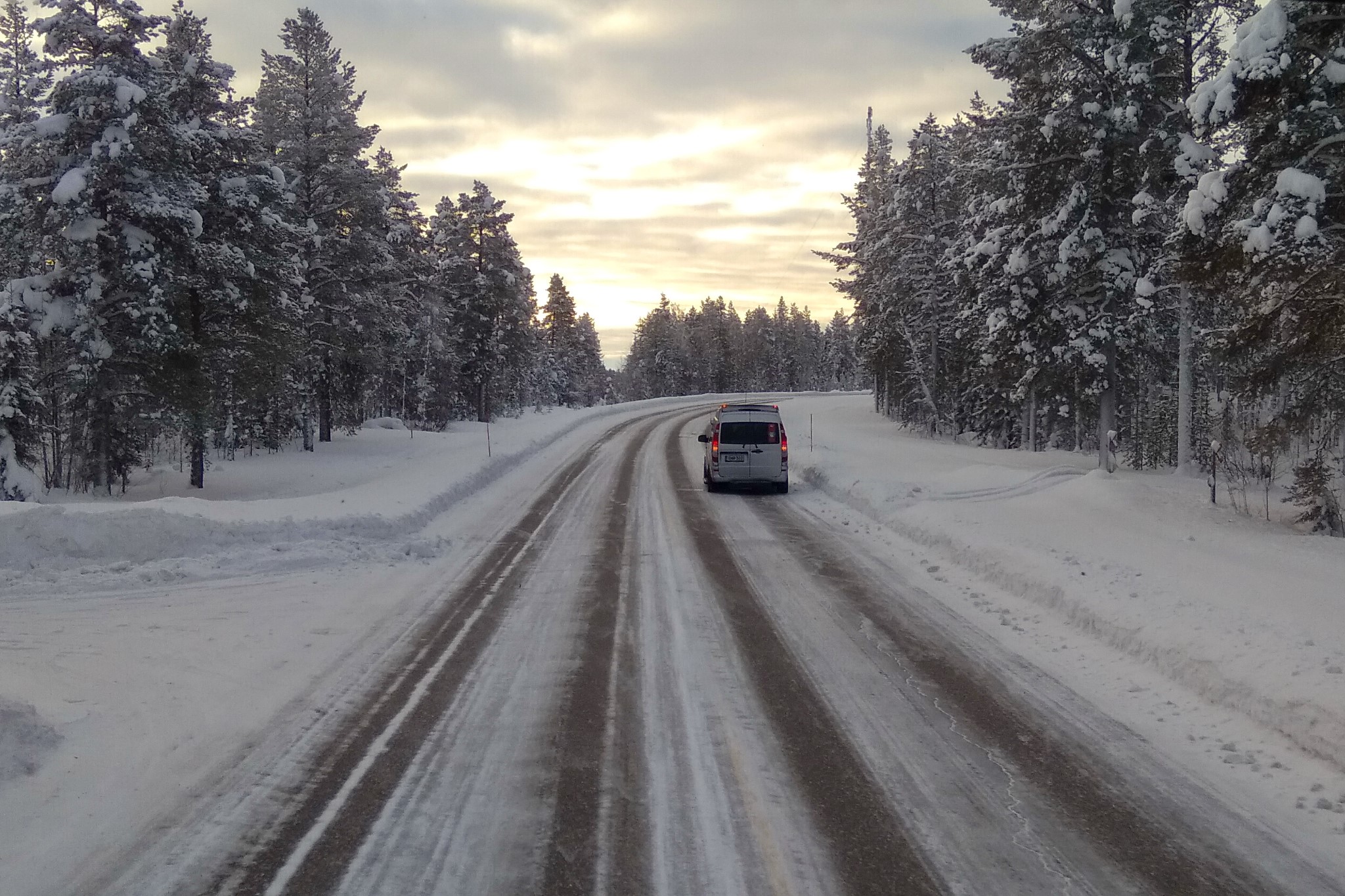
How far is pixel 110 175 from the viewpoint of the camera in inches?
631

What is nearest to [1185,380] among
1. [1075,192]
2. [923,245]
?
[1075,192]

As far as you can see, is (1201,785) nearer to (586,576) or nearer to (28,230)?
(586,576)

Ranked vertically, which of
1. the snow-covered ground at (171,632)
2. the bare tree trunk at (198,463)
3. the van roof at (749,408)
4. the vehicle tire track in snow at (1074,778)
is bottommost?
the vehicle tire track in snow at (1074,778)

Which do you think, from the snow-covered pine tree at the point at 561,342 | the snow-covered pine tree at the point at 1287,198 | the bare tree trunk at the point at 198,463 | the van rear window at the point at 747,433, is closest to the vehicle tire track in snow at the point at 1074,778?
the snow-covered pine tree at the point at 1287,198

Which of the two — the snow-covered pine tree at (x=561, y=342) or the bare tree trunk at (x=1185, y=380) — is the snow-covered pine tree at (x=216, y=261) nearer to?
the bare tree trunk at (x=1185, y=380)

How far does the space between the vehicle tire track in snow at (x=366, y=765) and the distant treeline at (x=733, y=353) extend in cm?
7727

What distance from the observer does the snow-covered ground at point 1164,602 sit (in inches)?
206

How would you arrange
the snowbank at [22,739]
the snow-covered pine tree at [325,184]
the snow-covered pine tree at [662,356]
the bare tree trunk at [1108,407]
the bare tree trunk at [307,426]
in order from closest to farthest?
1. the snowbank at [22,739]
2. the bare tree trunk at [1108,407]
3. the snow-covered pine tree at [325,184]
4. the bare tree trunk at [307,426]
5. the snow-covered pine tree at [662,356]

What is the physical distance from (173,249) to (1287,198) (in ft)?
65.4

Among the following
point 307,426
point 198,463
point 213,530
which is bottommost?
point 213,530

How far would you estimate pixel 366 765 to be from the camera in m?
5.01

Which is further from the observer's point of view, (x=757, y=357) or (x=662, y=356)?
(x=757, y=357)

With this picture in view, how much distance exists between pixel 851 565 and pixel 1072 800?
6364mm

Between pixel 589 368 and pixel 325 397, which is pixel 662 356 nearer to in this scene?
pixel 589 368
